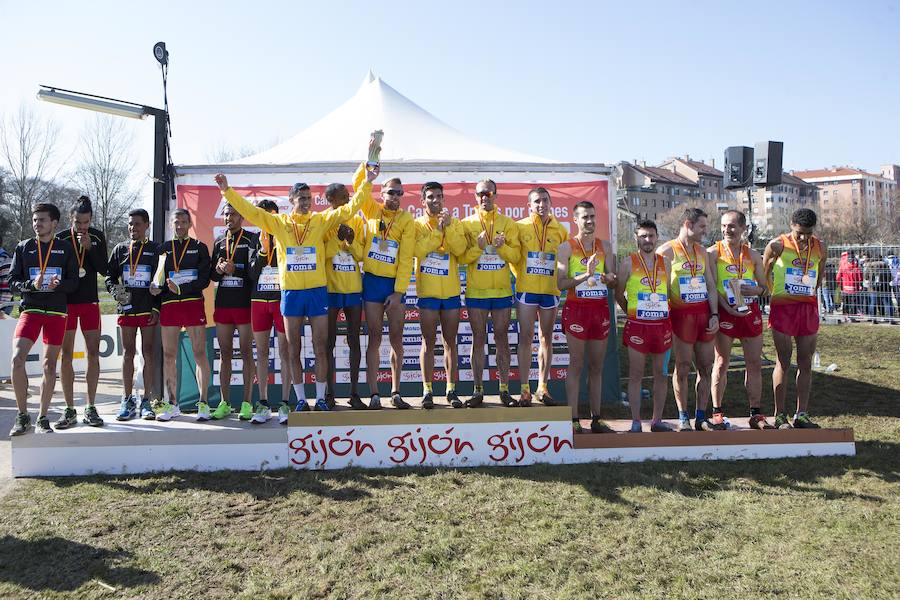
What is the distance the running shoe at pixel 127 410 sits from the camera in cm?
565

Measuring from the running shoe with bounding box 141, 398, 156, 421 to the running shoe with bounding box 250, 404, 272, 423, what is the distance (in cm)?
91

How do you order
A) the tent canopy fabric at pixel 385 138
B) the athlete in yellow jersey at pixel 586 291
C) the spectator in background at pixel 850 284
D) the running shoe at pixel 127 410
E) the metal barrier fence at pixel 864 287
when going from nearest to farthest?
the athlete in yellow jersey at pixel 586 291 < the running shoe at pixel 127 410 < the tent canopy fabric at pixel 385 138 < the metal barrier fence at pixel 864 287 < the spectator in background at pixel 850 284

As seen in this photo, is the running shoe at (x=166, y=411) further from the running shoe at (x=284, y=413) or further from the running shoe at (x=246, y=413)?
the running shoe at (x=284, y=413)

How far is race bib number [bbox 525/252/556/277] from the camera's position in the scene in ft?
17.8

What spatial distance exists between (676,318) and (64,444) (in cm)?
522

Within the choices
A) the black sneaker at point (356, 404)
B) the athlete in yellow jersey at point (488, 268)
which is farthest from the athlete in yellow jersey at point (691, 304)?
the black sneaker at point (356, 404)

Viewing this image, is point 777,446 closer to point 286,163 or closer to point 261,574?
point 261,574

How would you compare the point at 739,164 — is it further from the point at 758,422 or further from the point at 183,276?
the point at 183,276

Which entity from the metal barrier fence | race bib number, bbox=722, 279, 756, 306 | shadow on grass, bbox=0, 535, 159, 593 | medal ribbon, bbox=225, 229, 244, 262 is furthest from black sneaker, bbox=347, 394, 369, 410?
the metal barrier fence

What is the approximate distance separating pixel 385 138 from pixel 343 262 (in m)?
3.33

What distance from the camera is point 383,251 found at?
5.29 meters

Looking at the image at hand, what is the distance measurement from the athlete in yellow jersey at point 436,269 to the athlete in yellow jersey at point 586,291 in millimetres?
894

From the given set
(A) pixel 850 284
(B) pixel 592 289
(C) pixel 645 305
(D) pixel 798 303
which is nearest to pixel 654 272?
(C) pixel 645 305

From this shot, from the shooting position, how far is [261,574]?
11.2 feet
